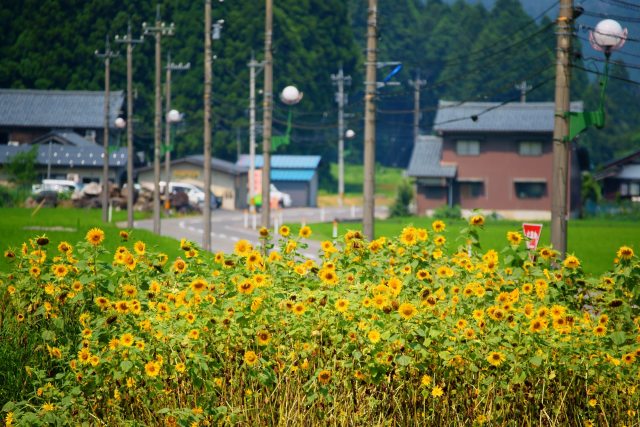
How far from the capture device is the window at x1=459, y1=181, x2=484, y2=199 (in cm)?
6562

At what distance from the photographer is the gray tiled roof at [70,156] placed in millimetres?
69688

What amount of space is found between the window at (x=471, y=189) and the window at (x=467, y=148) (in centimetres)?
160

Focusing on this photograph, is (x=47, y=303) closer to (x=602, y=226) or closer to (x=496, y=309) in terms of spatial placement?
(x=496, y=309)

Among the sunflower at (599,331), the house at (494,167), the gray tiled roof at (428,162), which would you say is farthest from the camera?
the house at (494,167)

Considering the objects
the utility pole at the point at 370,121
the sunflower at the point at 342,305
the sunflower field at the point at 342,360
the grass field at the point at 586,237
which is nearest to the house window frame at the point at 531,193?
the grass field at the point at 586,237

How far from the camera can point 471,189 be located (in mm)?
65750

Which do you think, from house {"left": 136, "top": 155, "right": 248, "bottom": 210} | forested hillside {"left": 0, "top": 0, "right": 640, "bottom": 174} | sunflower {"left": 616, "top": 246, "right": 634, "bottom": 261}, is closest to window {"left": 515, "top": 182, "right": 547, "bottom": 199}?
forested hillside {"left": 0, "top": 0, "right": 640, "bottom": 174}

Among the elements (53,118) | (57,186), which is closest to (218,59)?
(53,118)

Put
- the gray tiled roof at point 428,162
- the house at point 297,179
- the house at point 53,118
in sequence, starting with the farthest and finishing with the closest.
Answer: the house at point 297,179 → the house at point 53,118 → the gray tiled roof at point 428,162

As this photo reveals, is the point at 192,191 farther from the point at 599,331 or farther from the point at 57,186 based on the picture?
the point at 599,331

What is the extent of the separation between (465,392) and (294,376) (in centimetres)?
126

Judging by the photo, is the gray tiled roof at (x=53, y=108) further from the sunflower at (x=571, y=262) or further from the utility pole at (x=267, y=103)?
the sunflower at (x=571, y=262)

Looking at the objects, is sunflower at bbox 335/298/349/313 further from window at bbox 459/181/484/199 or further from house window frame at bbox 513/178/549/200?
window at bbox 459/181/484/199

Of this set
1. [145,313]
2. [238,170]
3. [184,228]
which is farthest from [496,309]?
[238,170]
